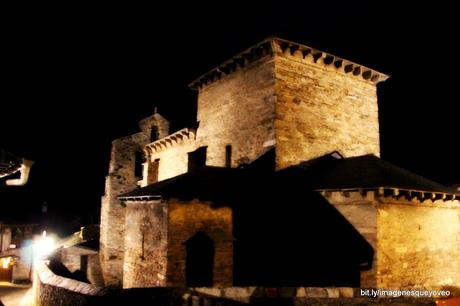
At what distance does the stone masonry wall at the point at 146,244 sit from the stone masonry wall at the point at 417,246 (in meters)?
6.36

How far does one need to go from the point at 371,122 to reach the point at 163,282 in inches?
442

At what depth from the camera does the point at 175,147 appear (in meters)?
19.4

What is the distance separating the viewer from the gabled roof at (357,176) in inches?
401

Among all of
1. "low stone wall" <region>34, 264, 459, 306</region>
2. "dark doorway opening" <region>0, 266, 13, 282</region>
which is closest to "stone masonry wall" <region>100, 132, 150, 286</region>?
"dark doorway opening" <region>0, 266, 13, 282</region>

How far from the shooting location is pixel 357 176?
1088 cm

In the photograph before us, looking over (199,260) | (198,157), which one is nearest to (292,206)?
(199,260)

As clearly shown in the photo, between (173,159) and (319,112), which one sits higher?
(319,112)

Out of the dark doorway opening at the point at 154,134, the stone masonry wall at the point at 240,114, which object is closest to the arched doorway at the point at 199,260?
the stone masonry wall at the point at 240,114

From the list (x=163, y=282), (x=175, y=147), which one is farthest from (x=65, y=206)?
(x=163, y=282)

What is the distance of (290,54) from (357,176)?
18.8 feet

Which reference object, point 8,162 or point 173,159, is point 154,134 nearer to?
point 173,159

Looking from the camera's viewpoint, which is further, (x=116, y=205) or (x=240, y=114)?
(x=116, y=205)

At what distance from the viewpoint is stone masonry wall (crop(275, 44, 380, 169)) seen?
1330cm

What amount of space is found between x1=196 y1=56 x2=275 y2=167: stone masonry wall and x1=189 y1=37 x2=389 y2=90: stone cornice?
0.86ft
